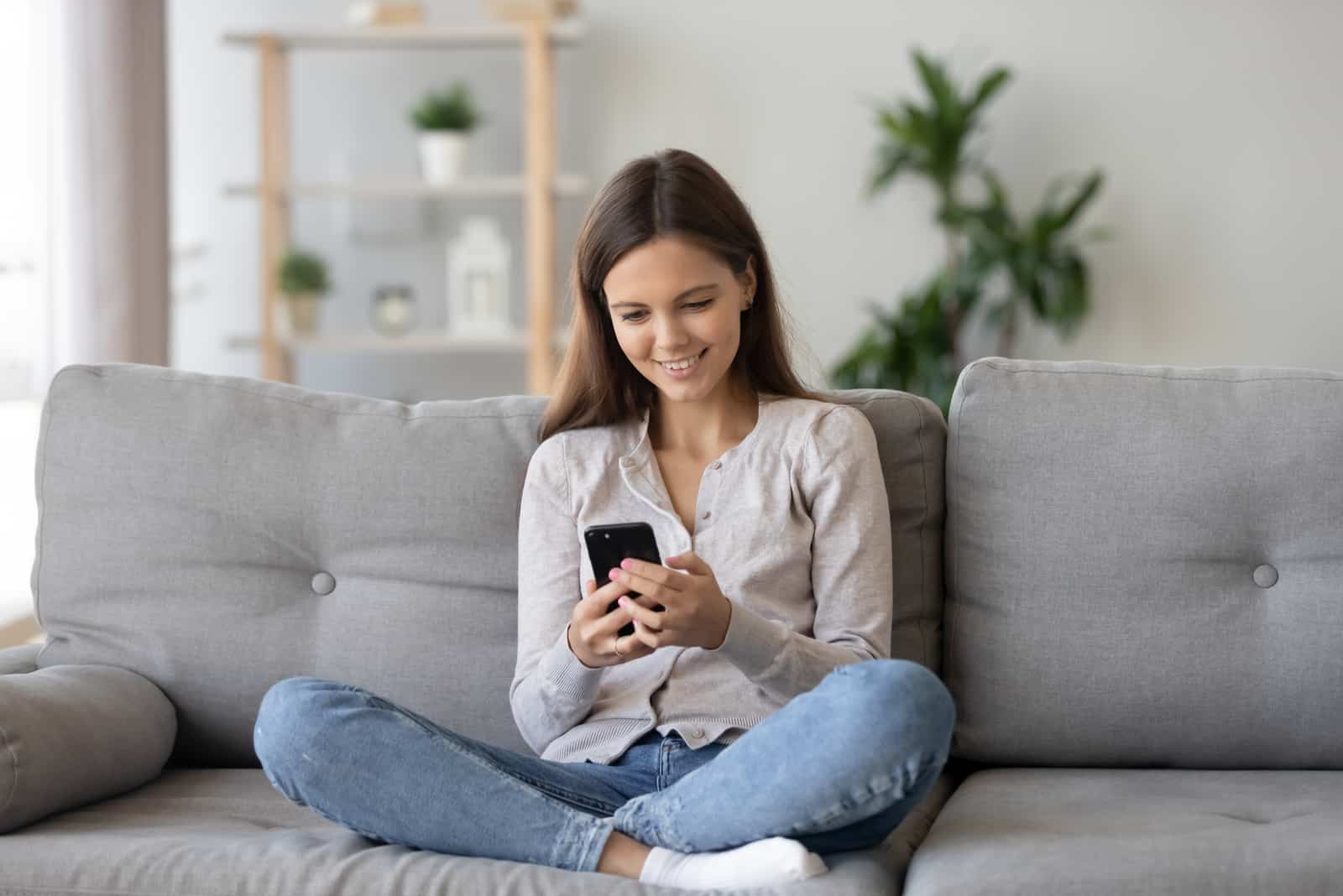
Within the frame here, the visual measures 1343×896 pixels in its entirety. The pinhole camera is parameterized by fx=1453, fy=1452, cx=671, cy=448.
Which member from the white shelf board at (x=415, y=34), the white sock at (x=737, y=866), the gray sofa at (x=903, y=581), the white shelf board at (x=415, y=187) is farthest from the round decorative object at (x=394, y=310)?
the white sock at (x=737, y=866)

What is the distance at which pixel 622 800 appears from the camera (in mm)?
1455

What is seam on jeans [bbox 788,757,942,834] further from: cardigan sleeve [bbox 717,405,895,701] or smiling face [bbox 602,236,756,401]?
smiling face [bbox 602,236,756,401]

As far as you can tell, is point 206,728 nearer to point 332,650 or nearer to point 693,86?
point 332,650

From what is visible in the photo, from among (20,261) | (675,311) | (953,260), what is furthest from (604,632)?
(953,260)

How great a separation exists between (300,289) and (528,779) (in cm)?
308

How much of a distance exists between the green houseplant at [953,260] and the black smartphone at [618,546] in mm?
Result: 2812

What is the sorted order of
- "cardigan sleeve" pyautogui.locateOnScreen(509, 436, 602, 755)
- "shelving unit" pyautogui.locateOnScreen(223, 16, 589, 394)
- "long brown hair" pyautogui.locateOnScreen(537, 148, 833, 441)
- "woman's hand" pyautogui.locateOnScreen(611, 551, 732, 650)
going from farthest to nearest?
"shelving unit" pyautogui.locateOnScreen(223, 16, 589, 394) → "long brown hair" pyautogui.locateOnScreen(537, 148, 833, 441) → "cardigan sleeve" pyautogui.locateOnScreen(509, 436, 602, 755) → "woman's hand" pyautogui.locateOnScreen(611, 551, 732, 650)

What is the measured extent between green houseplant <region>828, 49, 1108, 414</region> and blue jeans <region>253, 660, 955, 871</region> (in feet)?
9.46

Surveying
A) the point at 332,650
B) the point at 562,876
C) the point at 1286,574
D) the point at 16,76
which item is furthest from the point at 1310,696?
the point at 16,76

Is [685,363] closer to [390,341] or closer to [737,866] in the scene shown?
[737,866]

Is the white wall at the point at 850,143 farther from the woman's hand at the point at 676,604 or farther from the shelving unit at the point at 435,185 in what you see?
the woman's hand at the point at 676,604

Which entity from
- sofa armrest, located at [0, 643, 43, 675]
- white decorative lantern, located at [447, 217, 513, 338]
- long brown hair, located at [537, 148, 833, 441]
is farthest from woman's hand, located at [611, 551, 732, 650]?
white decorative lantern, located at [447, 217, 513, 338]

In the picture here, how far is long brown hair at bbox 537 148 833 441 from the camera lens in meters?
1.58

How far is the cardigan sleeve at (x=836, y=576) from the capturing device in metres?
1.42
